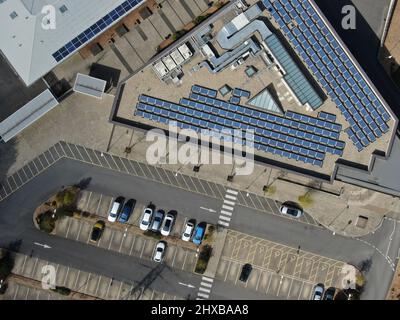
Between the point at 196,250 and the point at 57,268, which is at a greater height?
the point at 57,268

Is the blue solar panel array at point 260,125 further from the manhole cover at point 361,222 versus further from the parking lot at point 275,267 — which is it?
the parking lot at point 275,267

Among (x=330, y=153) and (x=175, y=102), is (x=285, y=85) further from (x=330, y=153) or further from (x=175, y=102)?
(x=175, y=102)

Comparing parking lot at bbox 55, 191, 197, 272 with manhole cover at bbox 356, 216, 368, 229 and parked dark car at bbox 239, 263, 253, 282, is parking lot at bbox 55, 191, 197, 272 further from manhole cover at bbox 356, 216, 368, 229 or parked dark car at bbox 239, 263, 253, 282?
manhole cover at bbox 356, 216, 368, 229

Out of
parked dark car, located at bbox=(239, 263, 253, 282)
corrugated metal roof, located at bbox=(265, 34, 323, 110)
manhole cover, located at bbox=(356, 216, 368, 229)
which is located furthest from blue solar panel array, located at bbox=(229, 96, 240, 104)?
manhole cover, located at bbox=(356, 216, 368, 229)

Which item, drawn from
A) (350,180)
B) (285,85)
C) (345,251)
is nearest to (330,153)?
(350,180)

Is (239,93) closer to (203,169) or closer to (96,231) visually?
(203,169)
